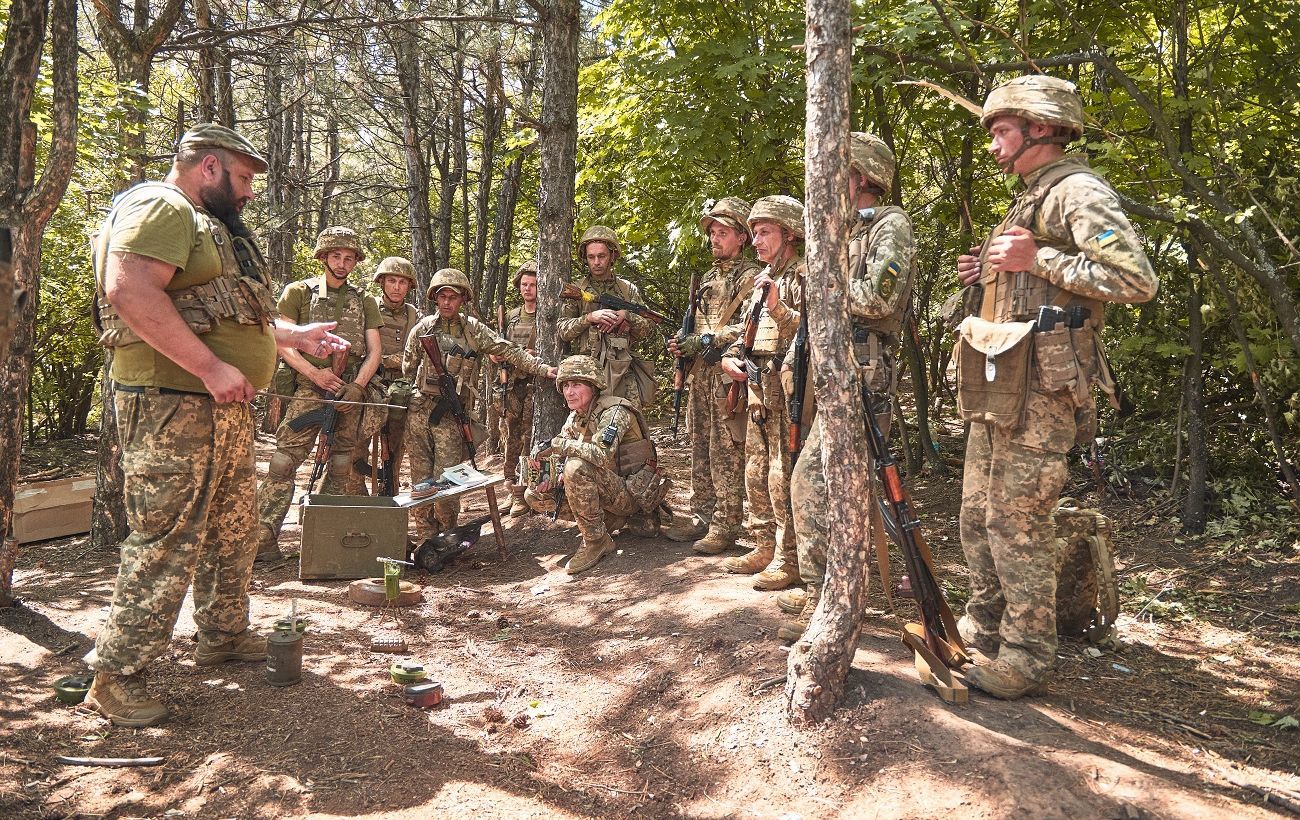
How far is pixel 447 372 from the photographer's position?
297 inches

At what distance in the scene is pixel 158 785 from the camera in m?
3.29

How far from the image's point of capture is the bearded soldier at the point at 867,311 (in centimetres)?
414

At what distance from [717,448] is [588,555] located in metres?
1.27

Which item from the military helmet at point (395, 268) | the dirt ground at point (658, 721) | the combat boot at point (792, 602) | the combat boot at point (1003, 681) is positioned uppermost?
the military helmet at point (395, 268)

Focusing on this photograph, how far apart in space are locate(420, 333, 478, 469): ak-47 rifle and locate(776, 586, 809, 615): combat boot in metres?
3.66

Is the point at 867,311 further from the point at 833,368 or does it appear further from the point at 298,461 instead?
the point at 298,461

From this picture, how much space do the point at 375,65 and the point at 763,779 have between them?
12669mm

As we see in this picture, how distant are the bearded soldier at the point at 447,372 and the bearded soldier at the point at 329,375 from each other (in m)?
0.42

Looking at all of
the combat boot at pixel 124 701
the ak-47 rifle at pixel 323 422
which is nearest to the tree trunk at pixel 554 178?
the ak-47 rifle at pixel 323 422

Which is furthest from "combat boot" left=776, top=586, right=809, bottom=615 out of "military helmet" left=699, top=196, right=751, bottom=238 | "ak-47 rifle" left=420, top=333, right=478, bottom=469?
"ak-47 rifle" left=420, top=333, right=478, bottom=469

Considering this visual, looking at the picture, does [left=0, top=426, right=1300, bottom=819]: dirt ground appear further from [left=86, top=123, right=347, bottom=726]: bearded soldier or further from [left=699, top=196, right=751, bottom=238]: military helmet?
[left=699, top=196, right=751, bottom=238]: military helmet

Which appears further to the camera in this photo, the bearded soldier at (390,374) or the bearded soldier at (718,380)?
the bearded soldier at (390,374)

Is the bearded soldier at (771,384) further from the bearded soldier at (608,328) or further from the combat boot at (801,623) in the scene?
the bearded soldier at (608,328)

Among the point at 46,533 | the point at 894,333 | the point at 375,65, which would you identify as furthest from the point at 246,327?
the point at 375,65
